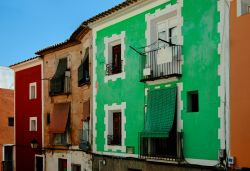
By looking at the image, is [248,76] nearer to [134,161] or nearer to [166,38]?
[166,38]

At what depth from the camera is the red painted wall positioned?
79.4ft

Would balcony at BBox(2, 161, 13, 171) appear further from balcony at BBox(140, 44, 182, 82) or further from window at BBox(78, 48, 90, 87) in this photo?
balcony at BBox(140, 44, 182, 82)

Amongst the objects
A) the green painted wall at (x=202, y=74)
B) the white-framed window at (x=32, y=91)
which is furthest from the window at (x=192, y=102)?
the white-framed window at (x=32, y=91)

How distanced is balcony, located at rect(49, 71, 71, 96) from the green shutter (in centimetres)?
804

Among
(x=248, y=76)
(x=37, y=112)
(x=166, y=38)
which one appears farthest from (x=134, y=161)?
(x=37, y=112)

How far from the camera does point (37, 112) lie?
24.3 meters

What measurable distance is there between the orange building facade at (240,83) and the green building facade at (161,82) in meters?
0.49

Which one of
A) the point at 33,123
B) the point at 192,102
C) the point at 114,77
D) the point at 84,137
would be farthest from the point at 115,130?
the point at 33,123

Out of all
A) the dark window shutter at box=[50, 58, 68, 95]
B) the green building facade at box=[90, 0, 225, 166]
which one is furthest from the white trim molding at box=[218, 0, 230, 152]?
the dark window shutter at box=[50, 58, 68, 95]

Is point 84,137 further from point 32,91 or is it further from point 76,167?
point 32,91

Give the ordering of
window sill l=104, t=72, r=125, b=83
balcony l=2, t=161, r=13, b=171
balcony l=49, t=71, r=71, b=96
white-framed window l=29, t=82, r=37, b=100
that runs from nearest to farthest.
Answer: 1. window sill l=104, t=72, r=125, b=83
2. balcony l=49, t=71, r=71, b=96
3. white-framed window l=29, t=82, r=37, b=100
4. balcony l=2, t=161, r=13, b=171

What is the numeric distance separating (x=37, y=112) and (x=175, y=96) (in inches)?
529

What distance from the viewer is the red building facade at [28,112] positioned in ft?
79.3

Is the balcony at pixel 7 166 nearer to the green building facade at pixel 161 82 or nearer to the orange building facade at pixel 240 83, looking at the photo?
the green building facade at pixel 161 82
